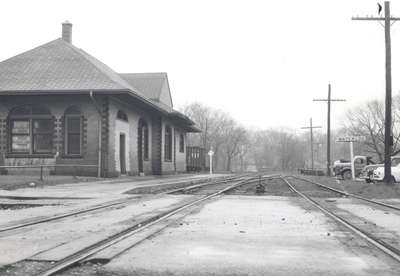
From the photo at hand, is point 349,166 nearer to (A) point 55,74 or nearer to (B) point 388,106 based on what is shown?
(B) point 388,106

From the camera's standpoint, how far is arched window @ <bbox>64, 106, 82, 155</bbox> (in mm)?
28422

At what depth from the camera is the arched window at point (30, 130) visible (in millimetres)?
28641

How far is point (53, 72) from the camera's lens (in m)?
29.8

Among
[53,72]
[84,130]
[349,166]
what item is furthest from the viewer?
[349,166]

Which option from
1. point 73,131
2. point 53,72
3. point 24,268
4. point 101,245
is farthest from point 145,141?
point 24,268

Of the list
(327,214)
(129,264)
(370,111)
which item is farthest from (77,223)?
(370,111)

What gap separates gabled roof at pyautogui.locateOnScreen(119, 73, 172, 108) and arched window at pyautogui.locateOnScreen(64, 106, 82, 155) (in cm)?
1408

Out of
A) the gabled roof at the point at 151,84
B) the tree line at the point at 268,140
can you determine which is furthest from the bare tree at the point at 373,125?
the gabled roof at the point at 151,84

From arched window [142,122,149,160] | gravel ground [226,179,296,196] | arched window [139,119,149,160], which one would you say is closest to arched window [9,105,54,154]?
arched window [139,119,149,160]

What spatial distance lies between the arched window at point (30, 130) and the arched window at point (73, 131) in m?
0.88

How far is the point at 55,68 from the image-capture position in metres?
30.3

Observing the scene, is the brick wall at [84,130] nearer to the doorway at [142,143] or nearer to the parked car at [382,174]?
A: the doorway at [142,143]

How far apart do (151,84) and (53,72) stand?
48.6 feet

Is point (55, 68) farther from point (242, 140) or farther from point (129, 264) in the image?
point (242, 140)
